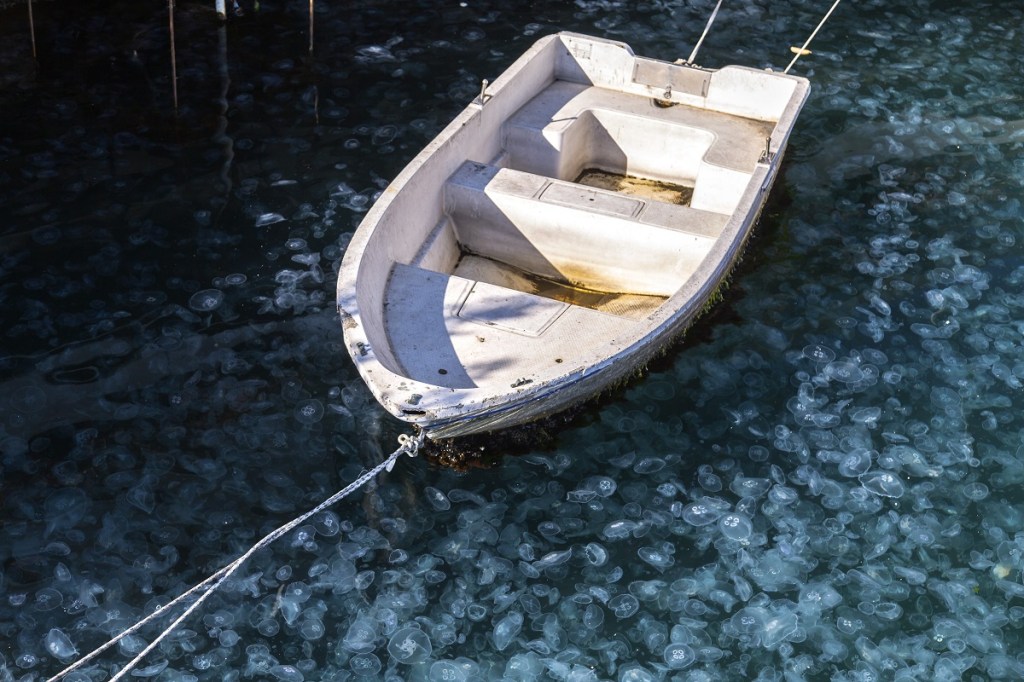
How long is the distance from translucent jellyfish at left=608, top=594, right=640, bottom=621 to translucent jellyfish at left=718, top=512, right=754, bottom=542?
2.48 feet

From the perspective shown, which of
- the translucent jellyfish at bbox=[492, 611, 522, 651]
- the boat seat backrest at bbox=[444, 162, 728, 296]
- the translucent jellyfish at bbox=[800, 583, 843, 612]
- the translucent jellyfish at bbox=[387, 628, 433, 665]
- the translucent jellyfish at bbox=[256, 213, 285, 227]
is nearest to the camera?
the translucent jellyfish at bbox=[387, 628, 433, 665]

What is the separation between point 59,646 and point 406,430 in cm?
236

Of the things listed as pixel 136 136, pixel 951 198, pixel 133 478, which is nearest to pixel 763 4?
pixel 951 198

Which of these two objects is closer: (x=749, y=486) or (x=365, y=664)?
(x=365, y=664)

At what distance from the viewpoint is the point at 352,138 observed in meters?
9.60

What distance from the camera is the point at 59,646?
5.31 metres

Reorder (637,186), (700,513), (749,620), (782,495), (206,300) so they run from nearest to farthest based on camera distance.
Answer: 1. (749,620)
2. (700,513)
3. (782,495)
4. (206,300)
5. (637,186)

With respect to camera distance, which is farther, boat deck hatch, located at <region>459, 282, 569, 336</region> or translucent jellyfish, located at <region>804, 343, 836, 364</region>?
translucent jellyfish, located at <region>804, 343, 836, 364</region>

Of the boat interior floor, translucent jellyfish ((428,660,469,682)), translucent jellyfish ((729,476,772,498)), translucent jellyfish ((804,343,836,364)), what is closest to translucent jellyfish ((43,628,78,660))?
translucent jellyfish ((428,660,469,682))

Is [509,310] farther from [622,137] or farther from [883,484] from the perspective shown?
[622,137]

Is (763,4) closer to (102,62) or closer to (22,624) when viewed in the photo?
(102,62)

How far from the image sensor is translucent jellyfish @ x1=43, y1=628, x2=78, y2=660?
5.28 m

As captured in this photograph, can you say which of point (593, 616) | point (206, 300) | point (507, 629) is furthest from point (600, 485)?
point (206, 300)

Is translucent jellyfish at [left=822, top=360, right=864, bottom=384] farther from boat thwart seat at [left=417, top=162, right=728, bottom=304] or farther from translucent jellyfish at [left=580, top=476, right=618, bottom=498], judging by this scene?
translucent jellyfish at [left=580, top=476, right=618, bottom=498]
